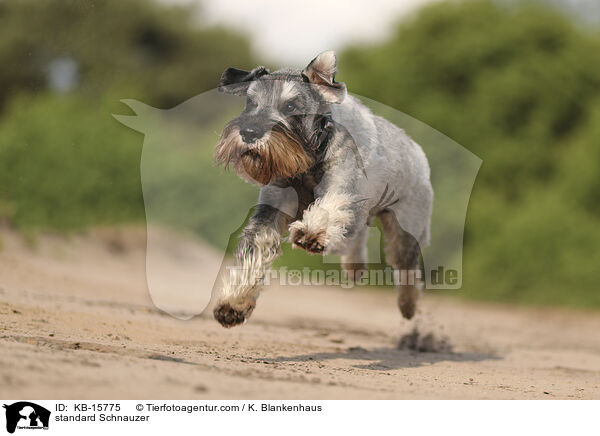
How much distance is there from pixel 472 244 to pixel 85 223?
9637mm

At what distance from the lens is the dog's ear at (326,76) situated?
196 inches

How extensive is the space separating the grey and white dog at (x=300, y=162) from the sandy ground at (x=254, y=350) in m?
0.86

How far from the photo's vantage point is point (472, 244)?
59.3ft

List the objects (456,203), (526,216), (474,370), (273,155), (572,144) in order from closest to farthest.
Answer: (273,155)
(474,370)
(456,203)
(526,216)
(572,144)

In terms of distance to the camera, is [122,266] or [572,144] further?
[572,144]

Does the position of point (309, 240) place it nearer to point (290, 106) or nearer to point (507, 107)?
point (290, 106)

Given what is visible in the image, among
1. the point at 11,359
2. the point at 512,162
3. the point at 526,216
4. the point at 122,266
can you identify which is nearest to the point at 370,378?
the point at 11,359

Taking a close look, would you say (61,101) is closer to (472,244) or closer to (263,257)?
(472,244)

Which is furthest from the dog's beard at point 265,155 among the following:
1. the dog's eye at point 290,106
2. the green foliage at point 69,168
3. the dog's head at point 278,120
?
the green foliage at point 69,168

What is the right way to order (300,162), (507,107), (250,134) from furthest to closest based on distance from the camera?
(507,107), (300,162), (250,134)

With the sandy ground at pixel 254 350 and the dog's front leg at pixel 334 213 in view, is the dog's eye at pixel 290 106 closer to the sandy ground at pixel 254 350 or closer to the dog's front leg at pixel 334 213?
the dog's front leg at pixel 334 213

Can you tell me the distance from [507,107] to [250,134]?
1564 centimetres
